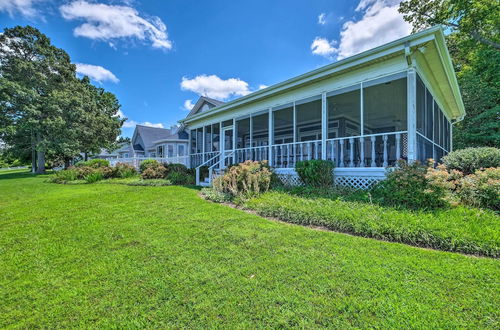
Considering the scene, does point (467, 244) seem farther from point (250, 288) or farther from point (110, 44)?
point (110, 44)

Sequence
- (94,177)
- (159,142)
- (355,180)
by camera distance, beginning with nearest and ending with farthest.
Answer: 1. (355,180)
2. (94,177)
3. (159,142)

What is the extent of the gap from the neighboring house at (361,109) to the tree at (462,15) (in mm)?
6421

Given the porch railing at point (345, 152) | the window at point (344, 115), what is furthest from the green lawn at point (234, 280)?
the window at point (344, 115)

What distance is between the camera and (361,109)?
6.36m

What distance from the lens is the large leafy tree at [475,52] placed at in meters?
13.3

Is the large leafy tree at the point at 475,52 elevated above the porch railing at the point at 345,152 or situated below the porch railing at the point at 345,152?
above

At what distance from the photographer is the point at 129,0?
9695mm

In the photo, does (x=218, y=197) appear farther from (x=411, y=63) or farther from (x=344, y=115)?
(x=344, y=115)

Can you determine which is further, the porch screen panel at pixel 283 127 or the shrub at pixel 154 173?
the shrub at pixel 154 173

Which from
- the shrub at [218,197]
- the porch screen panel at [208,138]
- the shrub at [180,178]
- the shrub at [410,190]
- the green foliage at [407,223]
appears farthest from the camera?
the porch screen panel at [208,138]

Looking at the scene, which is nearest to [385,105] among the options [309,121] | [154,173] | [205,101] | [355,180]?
[309,121]

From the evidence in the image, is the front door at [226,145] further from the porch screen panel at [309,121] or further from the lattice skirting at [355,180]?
the lattice skirting at [355,180]

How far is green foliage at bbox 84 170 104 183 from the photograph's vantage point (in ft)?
38.9

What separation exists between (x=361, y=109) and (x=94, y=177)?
13.1 metres
